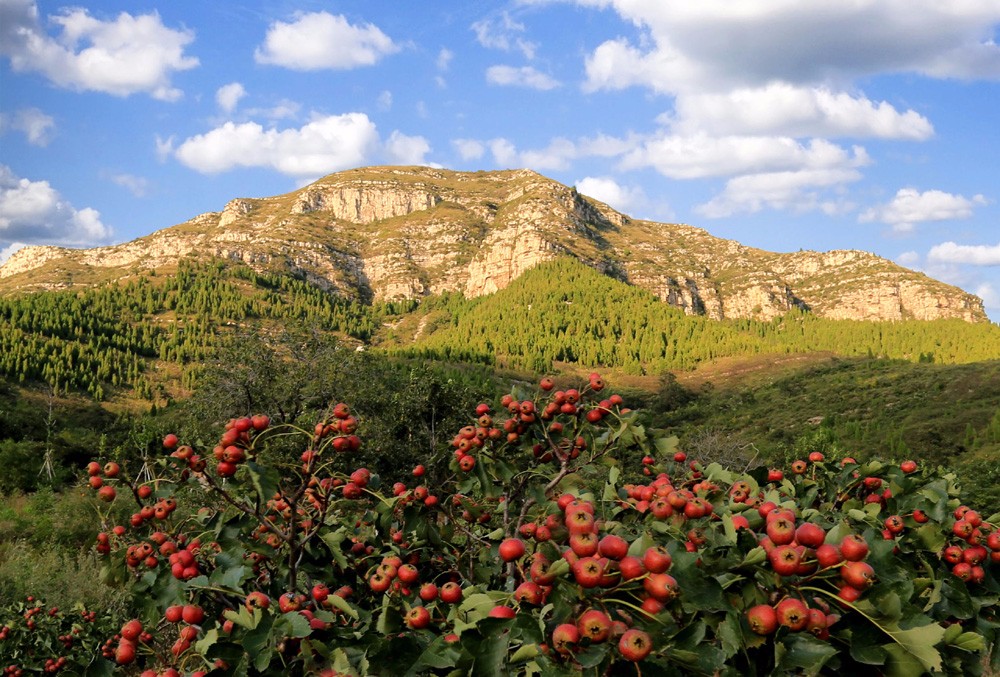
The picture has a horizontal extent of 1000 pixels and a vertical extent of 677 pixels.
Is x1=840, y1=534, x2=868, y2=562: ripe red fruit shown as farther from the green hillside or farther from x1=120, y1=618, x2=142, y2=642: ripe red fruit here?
the green hillside

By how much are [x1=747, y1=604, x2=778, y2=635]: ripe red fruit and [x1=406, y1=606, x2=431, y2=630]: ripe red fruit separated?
1278 mm

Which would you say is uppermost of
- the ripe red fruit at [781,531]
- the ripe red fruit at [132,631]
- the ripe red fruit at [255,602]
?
the ripe red fruit at [781,531]

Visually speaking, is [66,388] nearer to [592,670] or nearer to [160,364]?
[160,364]

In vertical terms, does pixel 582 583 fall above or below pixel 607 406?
below

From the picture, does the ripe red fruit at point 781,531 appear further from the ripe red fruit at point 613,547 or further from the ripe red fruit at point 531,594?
the ripe red fruit at point 531,594

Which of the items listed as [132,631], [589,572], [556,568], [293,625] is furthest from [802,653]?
[132,631]

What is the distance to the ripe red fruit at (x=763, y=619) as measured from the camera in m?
2.09

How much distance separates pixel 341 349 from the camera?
29391 mm

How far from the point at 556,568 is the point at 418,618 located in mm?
719

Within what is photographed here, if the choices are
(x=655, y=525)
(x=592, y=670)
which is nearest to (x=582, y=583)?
(x=592, y=670)

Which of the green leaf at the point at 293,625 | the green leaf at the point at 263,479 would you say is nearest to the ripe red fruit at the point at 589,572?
the green leaf at the point at 293,625

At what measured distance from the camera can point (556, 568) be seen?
2021mm

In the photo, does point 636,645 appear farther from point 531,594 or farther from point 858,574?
point 858,574

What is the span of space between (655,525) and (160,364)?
154 meters
